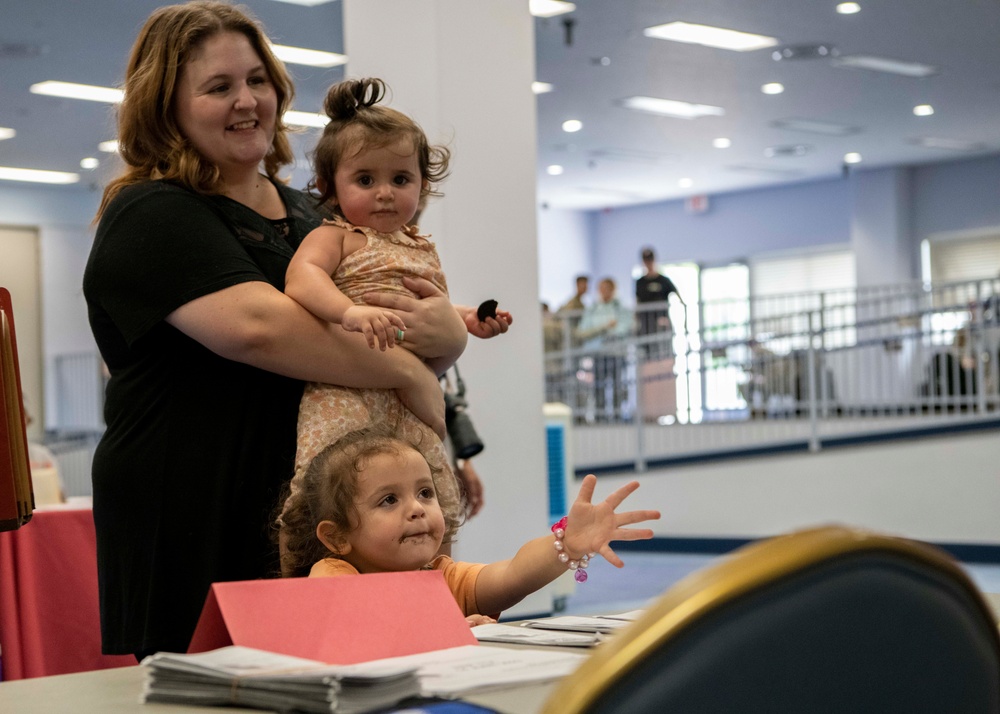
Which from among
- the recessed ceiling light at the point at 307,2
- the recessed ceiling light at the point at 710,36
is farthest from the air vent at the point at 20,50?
the recessed ceiling light at the point at 710,36

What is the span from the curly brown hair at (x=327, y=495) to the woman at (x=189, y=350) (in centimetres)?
8

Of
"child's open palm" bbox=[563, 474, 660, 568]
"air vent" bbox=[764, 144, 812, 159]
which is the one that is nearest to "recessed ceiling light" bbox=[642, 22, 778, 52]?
"air vent" bbox=[764, 144, 812, 159]

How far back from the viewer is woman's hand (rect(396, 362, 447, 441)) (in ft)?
6.37

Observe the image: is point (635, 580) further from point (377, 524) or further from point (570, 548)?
point (570, 548)

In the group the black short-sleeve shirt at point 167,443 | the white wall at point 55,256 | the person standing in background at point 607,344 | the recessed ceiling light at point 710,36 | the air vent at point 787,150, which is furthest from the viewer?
the air vent at point 787,150

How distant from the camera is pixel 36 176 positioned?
50.6ft

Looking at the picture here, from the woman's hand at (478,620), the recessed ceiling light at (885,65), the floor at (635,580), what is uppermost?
the recessed ceiling light at (885,65)

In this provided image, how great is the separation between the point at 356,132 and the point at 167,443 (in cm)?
64

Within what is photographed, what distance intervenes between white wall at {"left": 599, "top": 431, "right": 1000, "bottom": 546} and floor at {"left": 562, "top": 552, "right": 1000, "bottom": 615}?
39 cm

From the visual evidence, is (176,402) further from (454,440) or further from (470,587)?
(454,440)

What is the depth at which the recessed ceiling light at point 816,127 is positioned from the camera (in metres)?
14.9

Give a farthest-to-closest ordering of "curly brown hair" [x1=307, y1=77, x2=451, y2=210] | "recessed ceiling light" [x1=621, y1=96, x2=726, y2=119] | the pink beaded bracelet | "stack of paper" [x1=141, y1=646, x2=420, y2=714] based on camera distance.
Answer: "recessed ceiling light" [x1=621, y1=96, x2=726, y2=119] < "curly brown hair" [x1=307, y1=77, x2=451, y2=210] < the pink beaded bracelet < "stack of paper" [x1=141, y1=646, x2=420, y2=714]

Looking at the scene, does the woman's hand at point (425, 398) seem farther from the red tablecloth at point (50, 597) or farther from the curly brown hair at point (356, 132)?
the red tablecloth at point (50, 597)

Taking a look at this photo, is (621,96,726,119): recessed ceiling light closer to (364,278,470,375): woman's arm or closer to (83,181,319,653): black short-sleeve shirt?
(364,278,470,375): woman's arm
